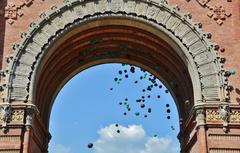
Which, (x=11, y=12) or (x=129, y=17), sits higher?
(x=11, y=12)

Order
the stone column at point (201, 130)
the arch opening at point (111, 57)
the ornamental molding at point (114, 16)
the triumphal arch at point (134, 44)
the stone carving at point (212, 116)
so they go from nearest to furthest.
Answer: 1. the stone column at point (201, 130)
2. the triumphal arch at point (134, 44)
3. the stone carving at point (212, 116)
4. the ornamental molding at point (114, 16)
5. the arch opening at point (111, 57)

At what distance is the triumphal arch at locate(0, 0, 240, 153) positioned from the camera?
54.3ft

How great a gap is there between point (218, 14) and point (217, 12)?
0.27ft

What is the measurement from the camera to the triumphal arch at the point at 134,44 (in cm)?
1655

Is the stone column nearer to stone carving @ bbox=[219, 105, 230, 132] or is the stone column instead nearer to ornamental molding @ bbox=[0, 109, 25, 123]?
stone carving @ bbox=[219, 105, 230, 132]

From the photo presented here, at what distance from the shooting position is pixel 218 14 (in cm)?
1805

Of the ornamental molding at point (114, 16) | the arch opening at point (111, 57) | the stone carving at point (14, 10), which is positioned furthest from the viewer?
the arch opening at point (111, 57)

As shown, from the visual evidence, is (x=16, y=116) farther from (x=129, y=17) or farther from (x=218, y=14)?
(x=218, y=14)

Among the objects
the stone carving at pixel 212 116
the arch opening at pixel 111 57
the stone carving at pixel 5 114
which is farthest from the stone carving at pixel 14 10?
the stone carving at pixel 212 116

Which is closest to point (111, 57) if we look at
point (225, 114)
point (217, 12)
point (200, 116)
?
point (217, 12)

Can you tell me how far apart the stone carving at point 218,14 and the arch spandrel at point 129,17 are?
73cm

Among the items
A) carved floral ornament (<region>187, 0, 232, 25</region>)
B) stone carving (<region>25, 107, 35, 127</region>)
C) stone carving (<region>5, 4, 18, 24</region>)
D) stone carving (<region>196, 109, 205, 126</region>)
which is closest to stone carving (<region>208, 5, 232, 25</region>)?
carved floral ornament (<region>187, 0, 232, 25</region>)

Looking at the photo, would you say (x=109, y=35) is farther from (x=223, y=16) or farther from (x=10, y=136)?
(x=10, y=136)

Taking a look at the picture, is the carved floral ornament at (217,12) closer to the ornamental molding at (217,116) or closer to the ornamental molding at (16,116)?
the ornamental molding at (217,116)
